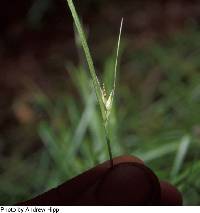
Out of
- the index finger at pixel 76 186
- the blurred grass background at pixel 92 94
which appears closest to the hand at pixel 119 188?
the index finger at pixel 76 186

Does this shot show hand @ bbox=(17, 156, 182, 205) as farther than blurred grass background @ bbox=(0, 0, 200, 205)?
No

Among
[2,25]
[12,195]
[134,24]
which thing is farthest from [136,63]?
[12,195]

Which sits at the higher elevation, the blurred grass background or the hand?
the hand

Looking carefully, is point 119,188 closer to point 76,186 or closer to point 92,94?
point 76,186

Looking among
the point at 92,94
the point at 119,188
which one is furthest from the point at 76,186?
the point at 92,94

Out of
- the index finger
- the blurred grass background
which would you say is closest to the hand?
the index finger

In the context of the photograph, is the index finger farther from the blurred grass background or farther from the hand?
the blurred grass background

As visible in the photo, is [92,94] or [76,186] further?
[92,94]
